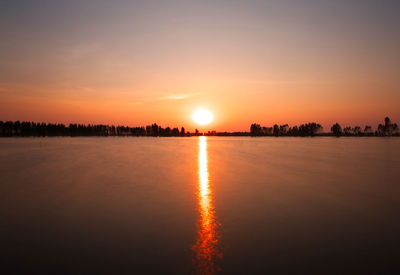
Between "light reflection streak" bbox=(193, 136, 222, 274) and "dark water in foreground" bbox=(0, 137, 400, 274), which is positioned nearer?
"light reflection streak" bbox=(193, 136, 222, 274)

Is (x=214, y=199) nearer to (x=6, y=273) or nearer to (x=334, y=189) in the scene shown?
(x=334, y=189)

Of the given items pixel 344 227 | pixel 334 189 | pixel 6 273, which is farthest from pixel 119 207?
pixel 334 189

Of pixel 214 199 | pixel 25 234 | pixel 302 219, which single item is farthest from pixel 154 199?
pixel 302 219

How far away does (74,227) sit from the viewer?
38.8 ft

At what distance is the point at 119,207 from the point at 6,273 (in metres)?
7.57

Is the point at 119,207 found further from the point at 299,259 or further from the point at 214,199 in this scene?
the point at 299,259

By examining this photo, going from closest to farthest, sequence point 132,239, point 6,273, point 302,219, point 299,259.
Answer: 1. point 6,273
2. point 299,259
3. point 132,239
4. point 302,219

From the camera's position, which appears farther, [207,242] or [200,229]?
[200,229]

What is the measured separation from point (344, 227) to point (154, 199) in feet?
35.7

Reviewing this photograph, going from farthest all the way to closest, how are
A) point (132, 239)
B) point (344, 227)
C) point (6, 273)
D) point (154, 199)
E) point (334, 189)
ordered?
point (334, 189) → point (154, 199) → point (344, 227) → point (132, 239) → point (6, 273)

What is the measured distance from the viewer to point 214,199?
1766 centimetres

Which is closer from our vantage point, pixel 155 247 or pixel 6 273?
pixel 6 273

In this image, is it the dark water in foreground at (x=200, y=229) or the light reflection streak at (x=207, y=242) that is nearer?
the light reflection streak at (x=207, y=242)

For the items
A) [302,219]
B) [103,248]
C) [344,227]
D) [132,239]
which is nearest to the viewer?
[103,248]
